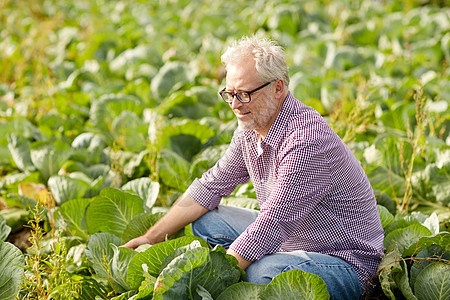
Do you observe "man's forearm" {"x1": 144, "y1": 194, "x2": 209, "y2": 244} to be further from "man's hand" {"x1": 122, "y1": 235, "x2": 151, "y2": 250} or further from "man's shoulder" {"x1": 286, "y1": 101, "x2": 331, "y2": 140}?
"man's shoulder" {"x1": 286, "y1": 101, "x2": 331, "y2": 140}

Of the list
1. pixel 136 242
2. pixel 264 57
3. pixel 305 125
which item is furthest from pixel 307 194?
pixel 136 242

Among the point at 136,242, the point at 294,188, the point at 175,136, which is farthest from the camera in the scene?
the point at 175,136

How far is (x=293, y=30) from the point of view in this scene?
7359 mm

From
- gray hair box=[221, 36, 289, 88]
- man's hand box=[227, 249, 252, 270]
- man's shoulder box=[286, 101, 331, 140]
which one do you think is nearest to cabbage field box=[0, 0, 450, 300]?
man's hand box=[227, 249, 252, 270]

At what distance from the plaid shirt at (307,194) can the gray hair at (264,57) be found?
0.15 metres

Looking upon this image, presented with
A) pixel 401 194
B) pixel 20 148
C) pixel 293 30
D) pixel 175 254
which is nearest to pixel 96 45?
pixel 293 30

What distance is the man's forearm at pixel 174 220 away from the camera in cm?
252

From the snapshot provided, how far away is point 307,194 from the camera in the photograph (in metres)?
2.05

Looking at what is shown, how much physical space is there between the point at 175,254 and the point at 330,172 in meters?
0.71

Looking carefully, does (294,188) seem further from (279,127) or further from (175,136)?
(175,136)

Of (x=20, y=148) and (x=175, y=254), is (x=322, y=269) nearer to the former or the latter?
(x=175, y=254)

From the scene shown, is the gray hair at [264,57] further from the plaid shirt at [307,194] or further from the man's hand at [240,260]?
the man's hand at [240,260]

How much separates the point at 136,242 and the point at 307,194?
91 centimetres

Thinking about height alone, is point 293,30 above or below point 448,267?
above
